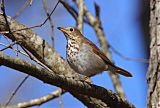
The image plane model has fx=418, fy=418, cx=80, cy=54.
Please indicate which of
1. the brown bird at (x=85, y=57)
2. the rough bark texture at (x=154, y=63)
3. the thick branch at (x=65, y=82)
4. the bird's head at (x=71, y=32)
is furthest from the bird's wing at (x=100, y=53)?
the thick branch at (x=65, y=82)

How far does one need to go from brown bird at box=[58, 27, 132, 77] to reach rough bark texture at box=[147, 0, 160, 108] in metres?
1.08

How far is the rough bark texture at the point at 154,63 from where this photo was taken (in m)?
3.26

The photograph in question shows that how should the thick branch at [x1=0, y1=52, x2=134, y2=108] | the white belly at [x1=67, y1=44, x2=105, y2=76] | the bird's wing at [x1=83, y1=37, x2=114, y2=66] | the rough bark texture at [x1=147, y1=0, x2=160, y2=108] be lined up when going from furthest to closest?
the bird's wing at [x1=83, y1=37, x2=114, y2=66] < the white belly at [x1=67, y1=44, x2=105, y2=76] < the rough bark texture at [x1=147, y1=0, x2=160, y2=108] < the thick branch at [x1=0, y1=52, x2=134, y2=108]

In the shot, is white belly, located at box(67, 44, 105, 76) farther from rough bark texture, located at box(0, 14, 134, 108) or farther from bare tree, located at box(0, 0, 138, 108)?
rough bark texture, located at box(0, 14, 134, 108)

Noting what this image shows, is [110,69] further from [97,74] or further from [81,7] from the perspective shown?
[81,7]

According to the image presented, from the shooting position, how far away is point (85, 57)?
14.5 feet

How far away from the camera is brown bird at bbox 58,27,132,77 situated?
431cm

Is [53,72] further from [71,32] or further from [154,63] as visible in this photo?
[71,32]

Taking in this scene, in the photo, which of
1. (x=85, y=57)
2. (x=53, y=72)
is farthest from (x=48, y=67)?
(x=85, y=57)

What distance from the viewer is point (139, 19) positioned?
537cm

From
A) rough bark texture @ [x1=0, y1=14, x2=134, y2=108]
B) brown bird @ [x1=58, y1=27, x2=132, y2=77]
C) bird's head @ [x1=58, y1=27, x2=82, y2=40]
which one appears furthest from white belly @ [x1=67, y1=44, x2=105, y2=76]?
rough bark texture @ [x1=0, y1=14, x2=134, y2=108]

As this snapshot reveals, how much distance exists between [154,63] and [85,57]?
1.20 meters

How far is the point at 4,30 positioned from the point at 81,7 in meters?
1.53

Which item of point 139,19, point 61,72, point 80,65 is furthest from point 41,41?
point 139,19
